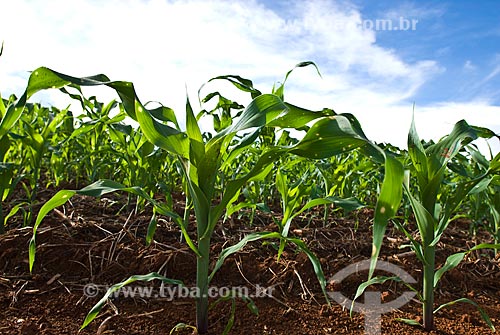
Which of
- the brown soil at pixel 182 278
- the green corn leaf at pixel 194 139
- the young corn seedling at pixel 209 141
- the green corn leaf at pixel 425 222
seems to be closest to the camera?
the young corn seedling at pixel 209 141

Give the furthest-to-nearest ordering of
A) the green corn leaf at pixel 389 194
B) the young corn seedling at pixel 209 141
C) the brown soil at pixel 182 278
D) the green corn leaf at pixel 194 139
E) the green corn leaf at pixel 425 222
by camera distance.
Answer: the brown soil at pixel 182 278, the green corn leaf at pixel 425 222, the green corn leaf at pixel 194 139, the young corn seedling at pixel 209 141, the green corn leaf at pixel 389 194

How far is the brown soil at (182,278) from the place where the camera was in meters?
1.52

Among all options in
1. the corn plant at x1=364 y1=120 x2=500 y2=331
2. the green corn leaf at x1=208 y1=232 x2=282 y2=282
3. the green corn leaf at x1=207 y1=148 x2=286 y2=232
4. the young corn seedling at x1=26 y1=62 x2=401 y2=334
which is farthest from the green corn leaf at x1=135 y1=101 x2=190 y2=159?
the corn plant at x1=364 y1=120 x2=500 y2=331

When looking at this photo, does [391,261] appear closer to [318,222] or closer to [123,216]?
[318,222]

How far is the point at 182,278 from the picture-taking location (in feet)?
6.00

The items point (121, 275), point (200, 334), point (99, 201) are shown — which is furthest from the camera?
point (99, 201)

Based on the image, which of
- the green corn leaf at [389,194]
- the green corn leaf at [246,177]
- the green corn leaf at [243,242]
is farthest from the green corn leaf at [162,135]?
the green corn leaf at [389,194]

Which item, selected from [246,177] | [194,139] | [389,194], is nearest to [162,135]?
[194,139]

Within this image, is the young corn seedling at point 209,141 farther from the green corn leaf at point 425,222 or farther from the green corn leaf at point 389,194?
the green corn leaf at point 425,222

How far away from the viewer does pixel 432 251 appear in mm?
1478

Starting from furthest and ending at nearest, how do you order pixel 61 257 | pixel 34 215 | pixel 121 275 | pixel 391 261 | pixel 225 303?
pixel 34 215 → pixel 391 261 → pixel 61 257 → pixel 121 275 → pixel 225 303

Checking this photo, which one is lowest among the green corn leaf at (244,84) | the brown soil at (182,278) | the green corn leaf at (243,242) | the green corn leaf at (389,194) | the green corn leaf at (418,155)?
the brown soil at (182,278)

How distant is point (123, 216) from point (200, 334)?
1.26 meters

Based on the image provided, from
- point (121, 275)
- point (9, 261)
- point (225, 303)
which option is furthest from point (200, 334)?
point (9, 261)
